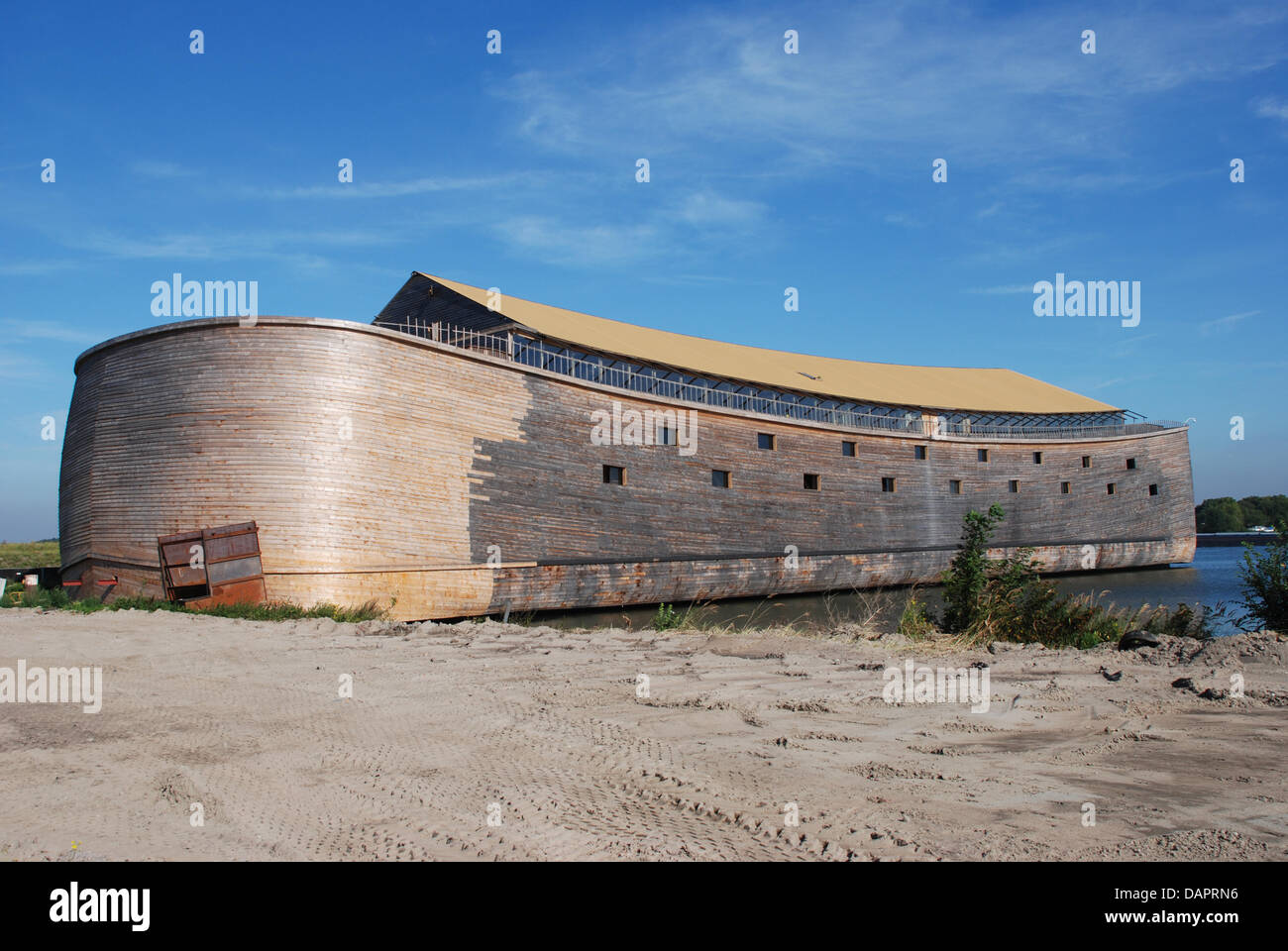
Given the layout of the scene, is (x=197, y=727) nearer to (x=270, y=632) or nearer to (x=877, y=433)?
(x=270, y=632)

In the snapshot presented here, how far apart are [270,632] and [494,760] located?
8.64 metres

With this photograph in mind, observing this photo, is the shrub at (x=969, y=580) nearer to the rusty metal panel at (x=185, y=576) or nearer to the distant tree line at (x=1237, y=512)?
the rusty metal panel at (x=185, y=576)

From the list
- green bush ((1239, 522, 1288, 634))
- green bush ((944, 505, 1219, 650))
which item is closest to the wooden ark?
green bush ((944, 505, 1219, 650))

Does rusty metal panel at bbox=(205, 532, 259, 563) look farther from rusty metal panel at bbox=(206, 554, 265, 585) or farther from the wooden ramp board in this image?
rusty metal panel at bbox=(206, 554, 265, 585)

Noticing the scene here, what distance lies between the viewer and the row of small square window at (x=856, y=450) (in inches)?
1086

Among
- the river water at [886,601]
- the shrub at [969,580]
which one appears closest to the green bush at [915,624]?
the shrub at [969,580]

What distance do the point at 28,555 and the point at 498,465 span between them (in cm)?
3313

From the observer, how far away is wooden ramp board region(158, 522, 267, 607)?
1565 cm

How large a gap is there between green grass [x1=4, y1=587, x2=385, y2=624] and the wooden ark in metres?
0.71

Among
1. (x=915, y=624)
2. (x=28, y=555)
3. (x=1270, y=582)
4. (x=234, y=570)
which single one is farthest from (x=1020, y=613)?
(x=28, y=555)

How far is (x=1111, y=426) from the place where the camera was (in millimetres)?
42375

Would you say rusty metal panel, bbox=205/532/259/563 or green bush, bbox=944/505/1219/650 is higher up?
rusty metal panel, bbox=205/532/259/563

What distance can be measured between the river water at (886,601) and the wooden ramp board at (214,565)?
7502 mm
